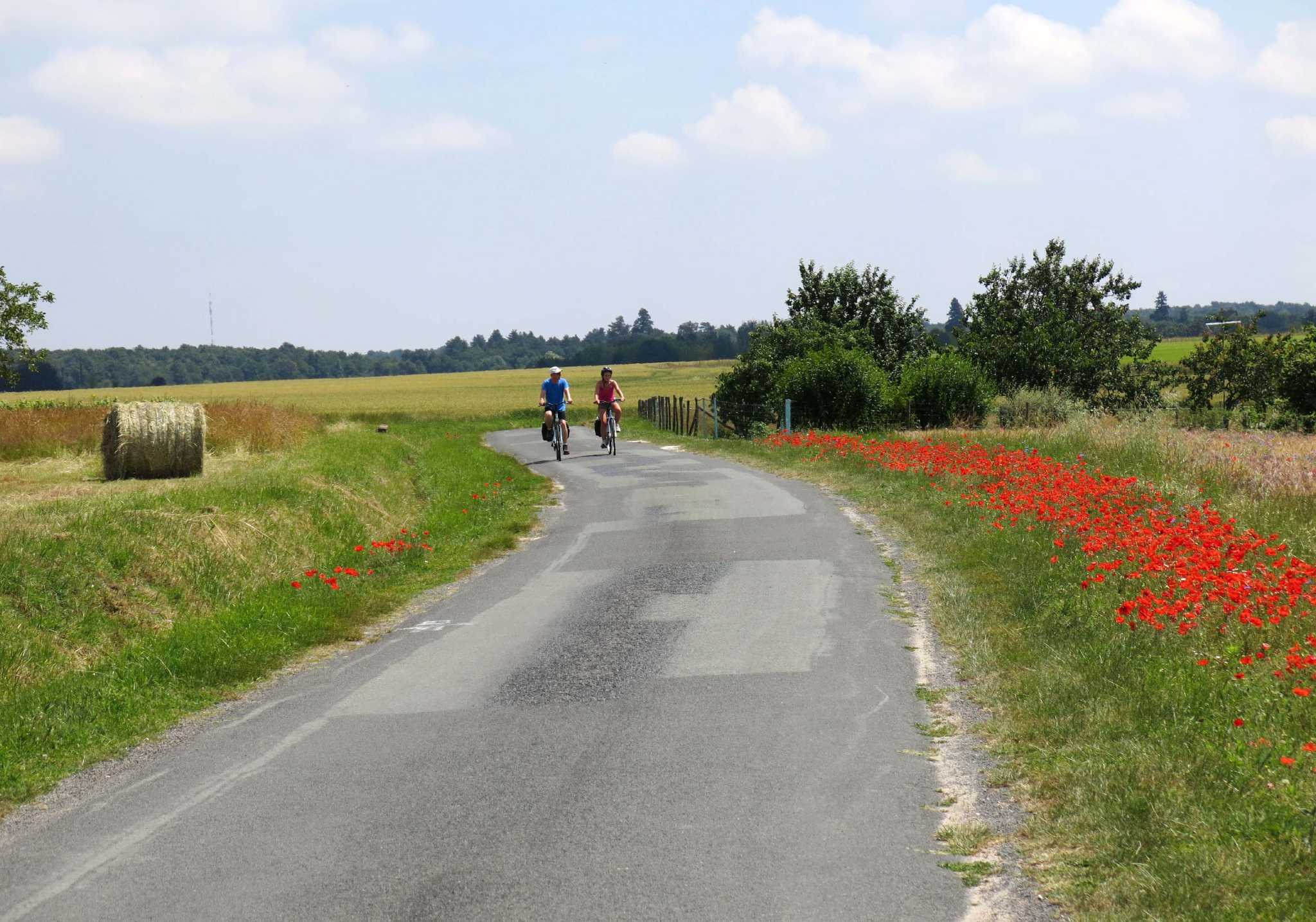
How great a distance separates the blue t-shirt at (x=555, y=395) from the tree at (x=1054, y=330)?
2464 centimetres

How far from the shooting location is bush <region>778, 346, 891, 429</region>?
126 ft

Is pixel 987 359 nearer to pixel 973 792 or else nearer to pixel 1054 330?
pixel 1054 330

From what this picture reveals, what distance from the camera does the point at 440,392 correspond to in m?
98.4

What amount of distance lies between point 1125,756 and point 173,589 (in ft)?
28.1

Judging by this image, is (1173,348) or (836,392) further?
(1173,348)

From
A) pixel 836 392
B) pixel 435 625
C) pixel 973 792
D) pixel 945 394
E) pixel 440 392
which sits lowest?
pixel 440 392

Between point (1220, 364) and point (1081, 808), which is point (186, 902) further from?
point (1220, 364)

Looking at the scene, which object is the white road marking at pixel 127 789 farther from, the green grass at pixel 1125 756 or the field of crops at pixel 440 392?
the field of crops at pixel 440 392

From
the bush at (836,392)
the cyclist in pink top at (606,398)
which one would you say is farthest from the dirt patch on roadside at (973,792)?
the bush at (836,392)

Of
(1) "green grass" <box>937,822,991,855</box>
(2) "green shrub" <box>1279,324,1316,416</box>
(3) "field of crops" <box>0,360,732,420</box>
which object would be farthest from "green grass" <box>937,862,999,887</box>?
(2) "green shrub" <box>1279,324,1316,416</box>

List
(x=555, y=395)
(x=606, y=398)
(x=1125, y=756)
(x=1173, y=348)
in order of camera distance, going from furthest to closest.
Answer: (x=1173, y=348), (x=606, y=398), (x=555, y=395), (x=1125, y=756)

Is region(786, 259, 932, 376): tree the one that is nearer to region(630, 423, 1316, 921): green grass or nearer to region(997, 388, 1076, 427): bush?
region(997, 388, 1076, 427): bush

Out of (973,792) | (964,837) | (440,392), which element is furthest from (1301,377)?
(440,392)

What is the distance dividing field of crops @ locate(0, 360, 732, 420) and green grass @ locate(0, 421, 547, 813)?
1340 centimetres
